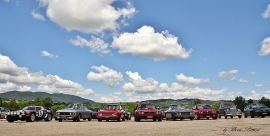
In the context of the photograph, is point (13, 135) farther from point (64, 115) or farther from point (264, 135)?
point (64, 115)

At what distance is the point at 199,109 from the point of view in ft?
100

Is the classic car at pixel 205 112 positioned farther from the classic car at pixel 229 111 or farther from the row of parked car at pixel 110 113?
the classic car at pixel 229 111

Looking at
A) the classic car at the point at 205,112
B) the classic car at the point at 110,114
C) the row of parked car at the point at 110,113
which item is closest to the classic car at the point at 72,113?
the row of parked car at the point at 110,113

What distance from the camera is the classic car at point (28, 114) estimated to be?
25281 mm

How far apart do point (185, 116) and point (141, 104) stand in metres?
3.64

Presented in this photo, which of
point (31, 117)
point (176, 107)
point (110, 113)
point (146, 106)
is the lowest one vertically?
point (31, 117)

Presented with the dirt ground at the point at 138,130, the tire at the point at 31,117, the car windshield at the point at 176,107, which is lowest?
the dirt ground at the point at 138,130

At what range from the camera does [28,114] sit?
2592 cm

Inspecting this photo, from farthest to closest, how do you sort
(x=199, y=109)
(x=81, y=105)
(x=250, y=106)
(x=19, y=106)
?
1. (x=19, y=106)
2. (x=250, y=106)
3. (x=199, y=109)
4. (x=81, y=105)

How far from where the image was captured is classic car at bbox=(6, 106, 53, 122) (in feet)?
82.9

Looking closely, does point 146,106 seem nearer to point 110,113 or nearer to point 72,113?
point 110,113

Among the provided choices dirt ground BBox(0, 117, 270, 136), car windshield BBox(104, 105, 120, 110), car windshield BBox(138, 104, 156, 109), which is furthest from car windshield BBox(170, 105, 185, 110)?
dirt ground BBox(0, 117, 270, 136)

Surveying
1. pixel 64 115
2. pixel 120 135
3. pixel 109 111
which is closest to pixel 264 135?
pixel 120 135

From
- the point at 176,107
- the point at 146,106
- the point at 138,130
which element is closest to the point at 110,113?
the point at 146,106
